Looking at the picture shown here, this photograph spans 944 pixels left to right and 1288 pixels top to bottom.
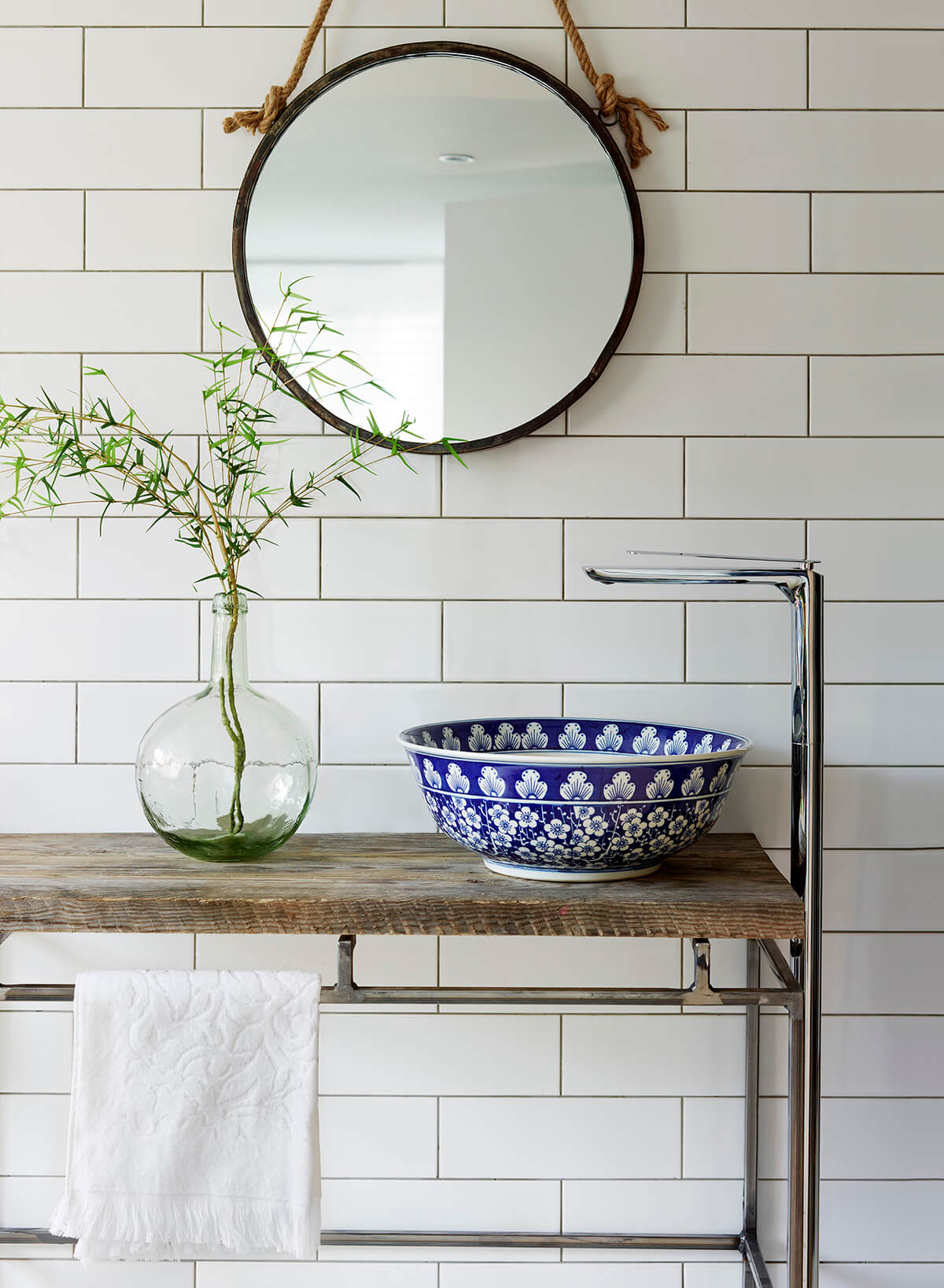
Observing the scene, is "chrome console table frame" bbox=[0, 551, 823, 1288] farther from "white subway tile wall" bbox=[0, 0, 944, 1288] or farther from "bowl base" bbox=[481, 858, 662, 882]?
"white subway tile wall" bbox=[0, 0, 944, 1288]

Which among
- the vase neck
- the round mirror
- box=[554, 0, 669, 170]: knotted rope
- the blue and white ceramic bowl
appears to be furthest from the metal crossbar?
box=[554, 0, 669, 170]: knotted rope

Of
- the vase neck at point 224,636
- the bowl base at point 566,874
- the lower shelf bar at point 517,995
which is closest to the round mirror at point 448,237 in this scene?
the vase neck at point 224,636

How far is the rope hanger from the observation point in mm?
1288

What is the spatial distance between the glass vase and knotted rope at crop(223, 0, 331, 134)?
63cm

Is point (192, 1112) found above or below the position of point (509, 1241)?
above

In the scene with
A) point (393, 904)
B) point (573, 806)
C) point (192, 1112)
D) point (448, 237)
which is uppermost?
point (448, 237)

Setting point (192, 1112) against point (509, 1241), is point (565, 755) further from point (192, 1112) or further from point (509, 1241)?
point (509, 1241)

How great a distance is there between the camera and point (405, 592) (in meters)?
1.34

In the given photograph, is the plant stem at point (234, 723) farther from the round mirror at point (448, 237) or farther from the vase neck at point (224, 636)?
the round mirror at point (448, 237)

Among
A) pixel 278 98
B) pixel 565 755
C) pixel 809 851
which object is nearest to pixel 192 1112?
pixel 565 755

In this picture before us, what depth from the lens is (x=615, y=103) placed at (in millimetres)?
1289

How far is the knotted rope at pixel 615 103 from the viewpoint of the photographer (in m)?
1.29

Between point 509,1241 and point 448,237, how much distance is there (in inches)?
52.4

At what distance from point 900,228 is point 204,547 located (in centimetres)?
100
